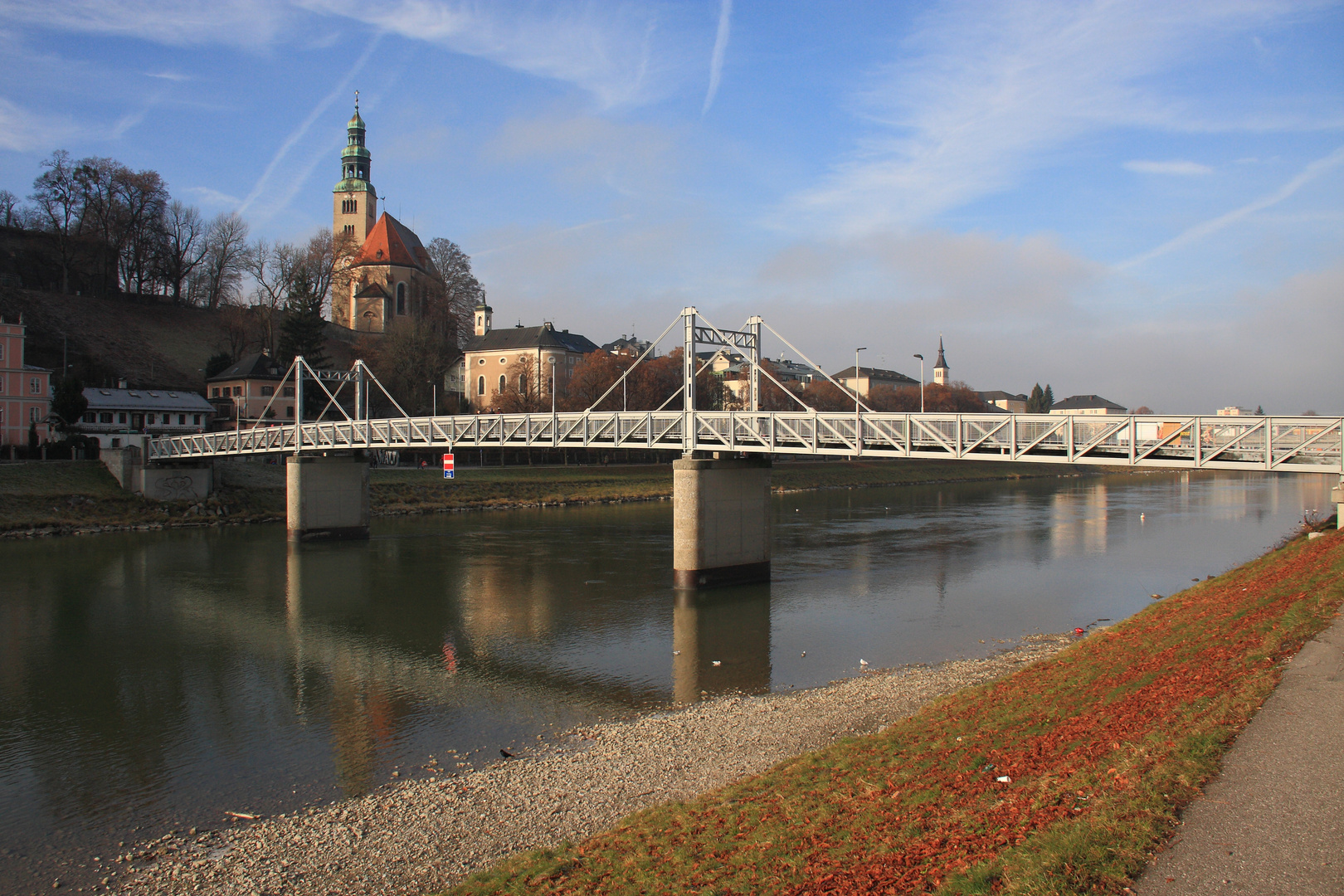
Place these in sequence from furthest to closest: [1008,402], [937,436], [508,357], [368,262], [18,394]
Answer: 1. [1008,402]
2. [368,262]
3. [508,357]
4. [18,394]
5. [937,436]

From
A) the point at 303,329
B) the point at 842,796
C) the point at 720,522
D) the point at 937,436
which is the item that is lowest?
the point at 842,796

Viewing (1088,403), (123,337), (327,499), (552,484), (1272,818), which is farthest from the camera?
(1088,403)

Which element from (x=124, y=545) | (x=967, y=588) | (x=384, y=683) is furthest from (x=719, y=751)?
(x=124, y=545)

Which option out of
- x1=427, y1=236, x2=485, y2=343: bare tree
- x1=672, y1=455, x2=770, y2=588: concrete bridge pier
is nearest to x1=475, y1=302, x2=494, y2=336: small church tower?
x1=427, y1=236, x2=485, y2=343: bare tree

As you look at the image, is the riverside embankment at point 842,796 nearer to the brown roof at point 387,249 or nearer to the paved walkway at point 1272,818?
the paved walkway at point 1272,818

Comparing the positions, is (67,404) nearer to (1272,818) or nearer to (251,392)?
(251,392)

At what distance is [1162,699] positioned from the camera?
11.0m

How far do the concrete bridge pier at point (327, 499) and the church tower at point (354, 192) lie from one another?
2978 inches

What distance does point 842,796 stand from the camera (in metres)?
10.1

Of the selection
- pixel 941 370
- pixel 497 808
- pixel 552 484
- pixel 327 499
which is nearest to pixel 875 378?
pixel 941 370

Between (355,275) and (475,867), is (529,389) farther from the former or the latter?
(475,867)

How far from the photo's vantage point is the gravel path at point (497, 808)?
34.0 feet

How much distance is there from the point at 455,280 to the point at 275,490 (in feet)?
182

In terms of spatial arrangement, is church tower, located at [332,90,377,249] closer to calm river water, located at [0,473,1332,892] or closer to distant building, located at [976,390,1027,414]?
calm river water, located at [0,473,1332,892]
